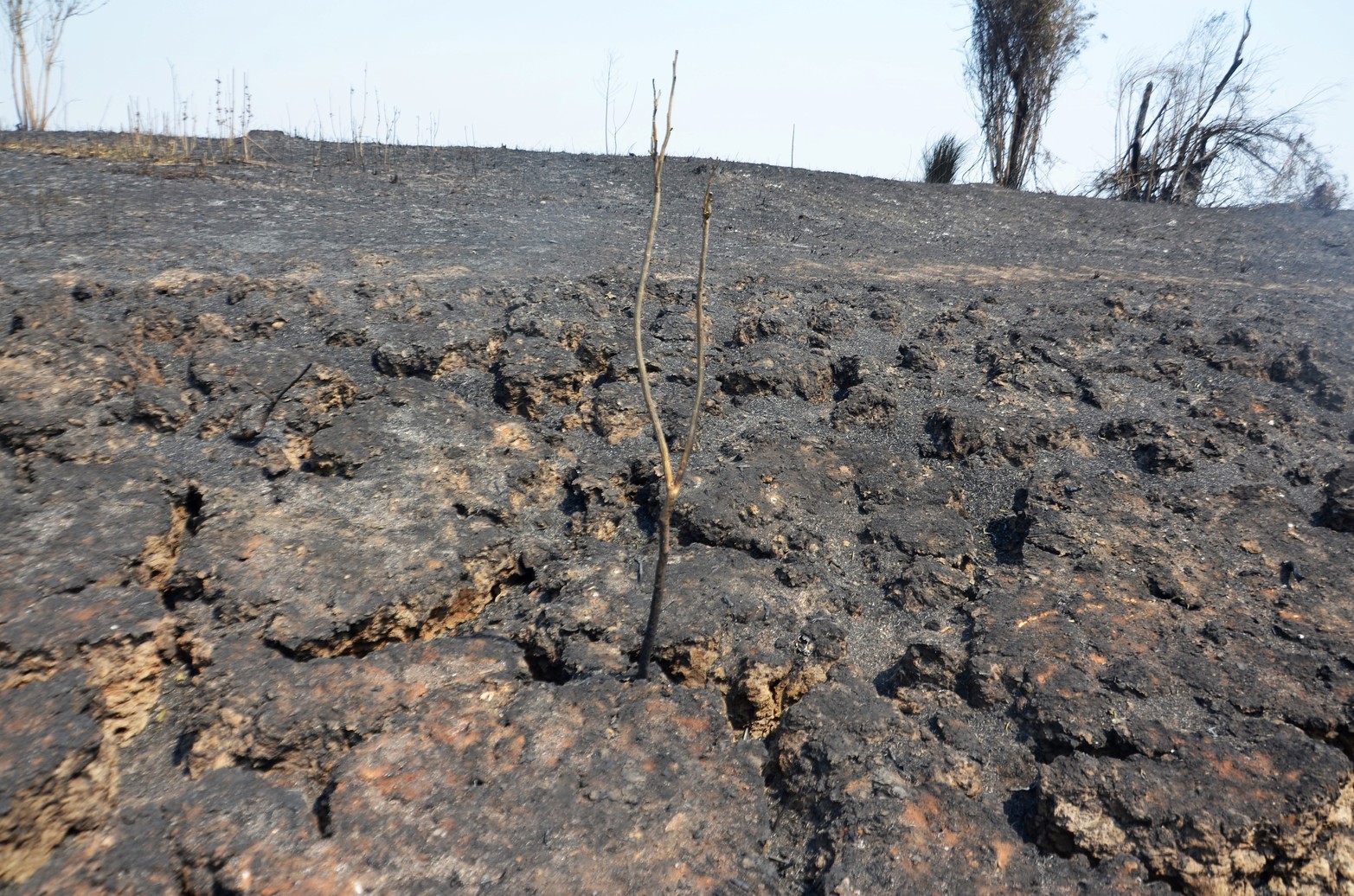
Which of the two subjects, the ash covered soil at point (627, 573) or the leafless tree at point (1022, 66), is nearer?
the ash covered soil at point (627, 573)

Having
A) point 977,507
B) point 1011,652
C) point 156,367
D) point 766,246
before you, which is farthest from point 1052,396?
point 156,367

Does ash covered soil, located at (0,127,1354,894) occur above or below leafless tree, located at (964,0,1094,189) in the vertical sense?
below

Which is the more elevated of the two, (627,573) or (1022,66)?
(1022,66)

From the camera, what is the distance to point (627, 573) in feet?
9.91

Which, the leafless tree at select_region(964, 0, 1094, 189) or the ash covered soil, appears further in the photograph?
the leafless tree at select_region(964, 0, 1094, 189)

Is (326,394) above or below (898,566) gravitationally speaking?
above

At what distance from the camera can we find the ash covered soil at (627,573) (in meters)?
2.19

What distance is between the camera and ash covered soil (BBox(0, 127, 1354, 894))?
2.19 metres

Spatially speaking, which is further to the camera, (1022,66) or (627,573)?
(1022,66)

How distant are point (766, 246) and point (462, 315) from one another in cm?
236

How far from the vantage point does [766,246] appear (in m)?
5.73

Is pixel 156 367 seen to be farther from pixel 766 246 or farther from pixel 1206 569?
pixel 1206 569

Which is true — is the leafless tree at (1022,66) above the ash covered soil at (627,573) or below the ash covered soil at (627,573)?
above

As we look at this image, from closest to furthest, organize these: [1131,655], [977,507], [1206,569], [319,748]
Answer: [319,748], [1131,655], [1206,569], [977,507]
